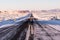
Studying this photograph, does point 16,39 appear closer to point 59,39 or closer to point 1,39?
point 1,39

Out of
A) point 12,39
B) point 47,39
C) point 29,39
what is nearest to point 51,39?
point 47,39

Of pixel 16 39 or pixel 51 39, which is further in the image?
pixel 51 39

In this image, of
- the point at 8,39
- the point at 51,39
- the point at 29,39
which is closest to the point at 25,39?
the point at 29,39

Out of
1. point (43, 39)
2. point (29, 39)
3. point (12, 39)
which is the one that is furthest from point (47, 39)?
point (12, 39)

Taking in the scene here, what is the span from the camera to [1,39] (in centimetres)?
1695

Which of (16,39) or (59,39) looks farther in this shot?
(59,39)

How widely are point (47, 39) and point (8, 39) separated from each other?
3.54 meters

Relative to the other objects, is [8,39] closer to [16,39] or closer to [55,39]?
[16,39]

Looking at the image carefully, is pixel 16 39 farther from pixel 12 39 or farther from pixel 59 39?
pixel 59 39

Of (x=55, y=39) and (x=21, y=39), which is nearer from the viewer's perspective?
(x=21, y=39)

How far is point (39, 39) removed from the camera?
17.5 m

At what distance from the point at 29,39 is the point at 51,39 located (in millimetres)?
2301

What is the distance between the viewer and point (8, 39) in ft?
54.6

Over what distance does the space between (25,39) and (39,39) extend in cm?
156
